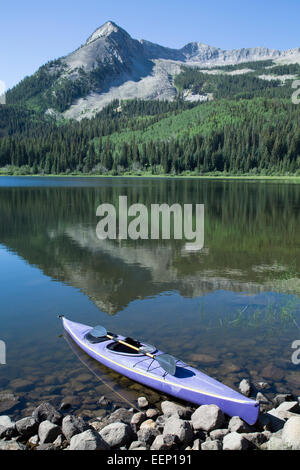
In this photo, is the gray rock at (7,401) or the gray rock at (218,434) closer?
the gray rock at (218,434)

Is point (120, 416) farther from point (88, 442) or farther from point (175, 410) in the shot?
point (88, 442)

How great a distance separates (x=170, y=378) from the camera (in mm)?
11141

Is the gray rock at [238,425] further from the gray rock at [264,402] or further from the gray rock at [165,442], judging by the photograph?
the gray rock at [165,442]

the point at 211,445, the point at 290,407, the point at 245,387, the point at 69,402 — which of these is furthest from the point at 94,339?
the point at 290,407

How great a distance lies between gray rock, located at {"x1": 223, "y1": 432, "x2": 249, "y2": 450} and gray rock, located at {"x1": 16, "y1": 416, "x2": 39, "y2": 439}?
4.62m

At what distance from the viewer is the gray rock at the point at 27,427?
937cm

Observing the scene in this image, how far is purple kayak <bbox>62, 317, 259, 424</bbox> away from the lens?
32.4ft

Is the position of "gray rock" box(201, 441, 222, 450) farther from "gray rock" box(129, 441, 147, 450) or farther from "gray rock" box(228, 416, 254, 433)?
"gray rock" box(129, 441, 147, 450)

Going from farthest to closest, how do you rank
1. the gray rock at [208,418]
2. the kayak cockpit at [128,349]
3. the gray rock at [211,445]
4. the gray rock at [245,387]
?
the kayak cockpit at [128,349] < the gray rock at [245,387] < the gray rock at [208,418] < the gray rock at [211,445]

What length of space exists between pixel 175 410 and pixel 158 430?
990mm

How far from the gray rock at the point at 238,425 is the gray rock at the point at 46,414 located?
4347 millimetres

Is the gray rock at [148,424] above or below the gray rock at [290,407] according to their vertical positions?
below

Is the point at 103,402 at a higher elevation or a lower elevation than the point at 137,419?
lower

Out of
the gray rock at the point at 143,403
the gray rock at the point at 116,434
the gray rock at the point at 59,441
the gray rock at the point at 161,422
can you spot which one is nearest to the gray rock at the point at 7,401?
the gray rock at the point at 59,441
